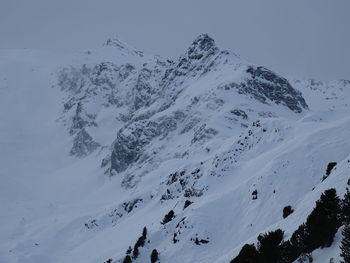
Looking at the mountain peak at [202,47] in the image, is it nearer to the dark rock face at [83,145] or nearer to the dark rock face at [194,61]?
the dark rock face at [194,61]

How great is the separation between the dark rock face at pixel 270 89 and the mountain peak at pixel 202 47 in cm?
2253

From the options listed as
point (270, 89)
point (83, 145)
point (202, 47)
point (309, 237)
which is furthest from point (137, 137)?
point (309, 237)

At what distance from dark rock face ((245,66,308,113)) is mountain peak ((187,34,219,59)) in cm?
2253

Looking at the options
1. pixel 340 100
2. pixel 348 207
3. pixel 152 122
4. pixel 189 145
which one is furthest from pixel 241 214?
pixel 340 100

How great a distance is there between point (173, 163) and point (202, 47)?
6455cm

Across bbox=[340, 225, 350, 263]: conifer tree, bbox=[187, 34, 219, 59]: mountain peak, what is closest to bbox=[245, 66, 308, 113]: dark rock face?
bbox=[187, 34, 219, 59]: mountain peak

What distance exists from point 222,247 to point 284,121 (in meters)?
25.9

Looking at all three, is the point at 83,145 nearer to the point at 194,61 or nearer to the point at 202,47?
the point at 194,61

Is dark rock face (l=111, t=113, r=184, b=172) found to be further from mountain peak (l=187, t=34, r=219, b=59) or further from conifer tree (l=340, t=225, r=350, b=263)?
conifer tree (l=340, t=225, r=350, b=263)

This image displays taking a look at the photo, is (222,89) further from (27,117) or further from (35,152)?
(27,117)

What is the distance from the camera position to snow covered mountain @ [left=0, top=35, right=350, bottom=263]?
39.0m

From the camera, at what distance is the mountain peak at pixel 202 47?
13688 cm

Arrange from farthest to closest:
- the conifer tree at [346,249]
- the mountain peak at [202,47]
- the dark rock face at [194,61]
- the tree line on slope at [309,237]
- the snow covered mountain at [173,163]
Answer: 1. the mountain peak at [202,47]
2. the dark rock face at [194,61]
3. the snow covered mountain at [173,163]
4. the tree line on slope at [309,237]
5. the conifer tree at [346,249]

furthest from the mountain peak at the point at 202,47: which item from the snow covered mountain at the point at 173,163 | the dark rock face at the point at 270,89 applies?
the dark rock face at the point at 270,89
